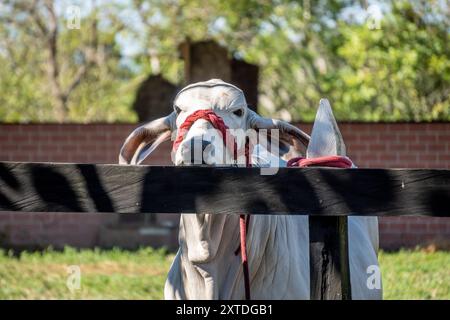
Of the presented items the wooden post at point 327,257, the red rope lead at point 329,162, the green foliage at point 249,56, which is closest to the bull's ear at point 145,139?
the red rope lead at point 329,162

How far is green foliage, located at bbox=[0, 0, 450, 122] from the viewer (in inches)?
680

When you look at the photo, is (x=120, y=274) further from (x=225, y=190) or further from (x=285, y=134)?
(x=225, y=190)

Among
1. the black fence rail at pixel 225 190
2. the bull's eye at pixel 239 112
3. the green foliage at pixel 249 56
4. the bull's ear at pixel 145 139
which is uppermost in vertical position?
the green foliage at pixel 249 56

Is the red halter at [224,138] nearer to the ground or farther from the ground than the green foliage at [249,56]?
nearer to the ground

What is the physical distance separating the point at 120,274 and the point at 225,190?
6.25m

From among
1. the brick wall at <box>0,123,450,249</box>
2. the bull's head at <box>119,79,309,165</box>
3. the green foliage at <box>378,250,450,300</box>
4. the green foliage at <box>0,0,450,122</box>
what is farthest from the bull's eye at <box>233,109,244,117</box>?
the green foliage at <box>0,0,450,122</box>

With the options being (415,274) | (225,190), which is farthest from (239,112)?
(415,274)

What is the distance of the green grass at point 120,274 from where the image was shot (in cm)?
788

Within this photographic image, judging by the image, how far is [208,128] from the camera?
12.5ft

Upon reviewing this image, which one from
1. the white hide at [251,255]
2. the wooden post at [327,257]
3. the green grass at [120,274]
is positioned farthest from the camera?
the green grass at [120,274]

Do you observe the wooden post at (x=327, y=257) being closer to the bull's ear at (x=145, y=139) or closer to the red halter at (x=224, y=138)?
the red halter at (x=224, y=138)

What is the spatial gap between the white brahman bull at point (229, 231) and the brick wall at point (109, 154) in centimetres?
759

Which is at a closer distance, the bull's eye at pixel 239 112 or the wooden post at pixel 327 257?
the wooden post at pixel 327 257

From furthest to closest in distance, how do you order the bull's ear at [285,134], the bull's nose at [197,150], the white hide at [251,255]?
the bull's ear at [285,134], the white hide at [251,255], the bull's nose at [197,150]
